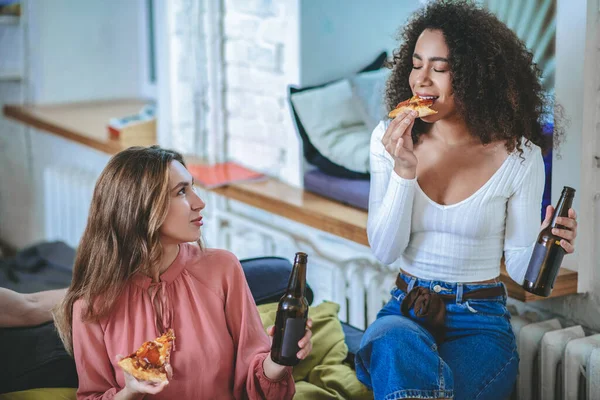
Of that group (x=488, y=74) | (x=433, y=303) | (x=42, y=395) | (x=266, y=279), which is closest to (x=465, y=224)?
(x=433, y=303)

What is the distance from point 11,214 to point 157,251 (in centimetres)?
328

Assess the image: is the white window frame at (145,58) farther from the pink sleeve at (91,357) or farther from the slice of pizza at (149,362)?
the slice of pizza at (149,362)

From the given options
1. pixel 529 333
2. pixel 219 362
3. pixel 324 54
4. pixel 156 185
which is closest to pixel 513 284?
pixel 529 333

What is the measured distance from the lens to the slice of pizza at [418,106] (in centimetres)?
170

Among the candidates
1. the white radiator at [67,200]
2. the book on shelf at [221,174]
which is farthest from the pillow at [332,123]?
the white radiator at [67,200]

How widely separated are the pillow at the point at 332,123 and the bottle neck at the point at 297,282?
114 cm

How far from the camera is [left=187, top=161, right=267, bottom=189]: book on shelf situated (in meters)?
2.94

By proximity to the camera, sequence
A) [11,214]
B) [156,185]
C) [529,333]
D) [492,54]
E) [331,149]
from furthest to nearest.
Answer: [11,214], [331,149], [529,333], [492,54], [156,185]

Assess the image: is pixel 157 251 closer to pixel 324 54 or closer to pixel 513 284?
pixel 513 284

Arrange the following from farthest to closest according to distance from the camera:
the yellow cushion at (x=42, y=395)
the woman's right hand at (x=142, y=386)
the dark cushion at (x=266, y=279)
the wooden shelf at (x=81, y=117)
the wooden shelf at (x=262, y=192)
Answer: the wooden shelf at (x=81, y=117) < the wooden shelf at (x=262, y=192) < the dark cushion at (x=266, y=279) < the yellow cushion at (x=42, y=395) < the woman's right hand at (x=142, y=386)

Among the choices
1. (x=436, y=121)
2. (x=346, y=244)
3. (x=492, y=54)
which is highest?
(x=492, y=54)

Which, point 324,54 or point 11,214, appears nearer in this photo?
point 324,54

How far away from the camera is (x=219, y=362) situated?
1.66m

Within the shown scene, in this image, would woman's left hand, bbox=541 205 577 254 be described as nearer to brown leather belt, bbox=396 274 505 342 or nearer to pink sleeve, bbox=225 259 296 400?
brown leather belt, bbox=396 274 505 342
